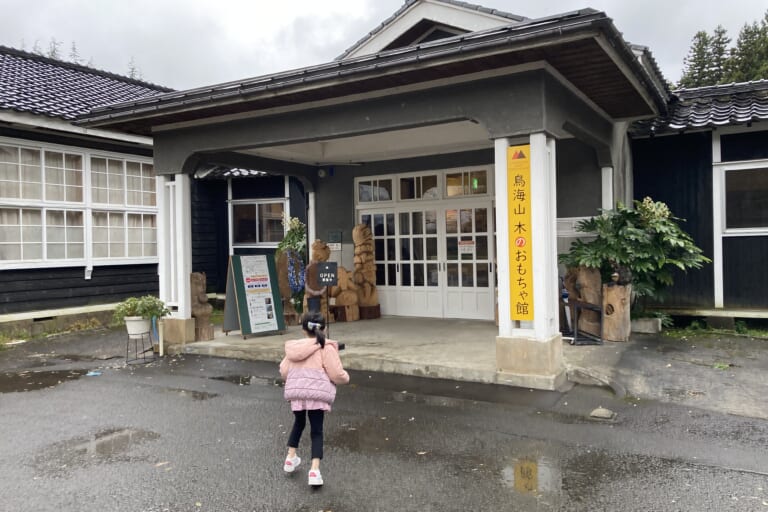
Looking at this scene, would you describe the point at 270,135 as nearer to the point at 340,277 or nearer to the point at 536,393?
the point at 340,277

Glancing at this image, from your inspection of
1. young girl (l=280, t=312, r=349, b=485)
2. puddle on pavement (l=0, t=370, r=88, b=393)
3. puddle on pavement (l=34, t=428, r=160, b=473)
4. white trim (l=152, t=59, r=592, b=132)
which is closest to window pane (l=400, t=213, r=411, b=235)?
white trim (l=152, t=59, r=592, b=132)

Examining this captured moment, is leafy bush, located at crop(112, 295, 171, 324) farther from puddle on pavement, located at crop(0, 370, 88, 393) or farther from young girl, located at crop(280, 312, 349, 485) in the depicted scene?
young girl, located at crop(280, 312, 349, 485)

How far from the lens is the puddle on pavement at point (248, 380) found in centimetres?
700

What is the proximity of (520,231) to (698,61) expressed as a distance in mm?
29822

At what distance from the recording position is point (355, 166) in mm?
11484

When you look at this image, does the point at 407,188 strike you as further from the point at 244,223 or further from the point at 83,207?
the point at 83,207

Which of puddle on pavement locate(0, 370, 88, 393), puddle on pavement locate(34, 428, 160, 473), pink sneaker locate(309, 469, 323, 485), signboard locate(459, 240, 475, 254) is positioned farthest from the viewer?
signboard locate(459, 240, 475, 254)

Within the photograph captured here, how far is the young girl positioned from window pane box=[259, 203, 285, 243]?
33.5 feet

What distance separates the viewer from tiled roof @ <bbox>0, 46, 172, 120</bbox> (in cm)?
1062

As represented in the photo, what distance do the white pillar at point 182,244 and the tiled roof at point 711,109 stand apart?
277 inches

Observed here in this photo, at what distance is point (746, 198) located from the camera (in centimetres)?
906

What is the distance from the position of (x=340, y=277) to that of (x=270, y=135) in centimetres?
356

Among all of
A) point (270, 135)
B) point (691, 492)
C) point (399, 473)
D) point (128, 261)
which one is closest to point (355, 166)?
point (270, 135)

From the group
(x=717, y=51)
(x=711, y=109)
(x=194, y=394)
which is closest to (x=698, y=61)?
(x=717, y=51)
